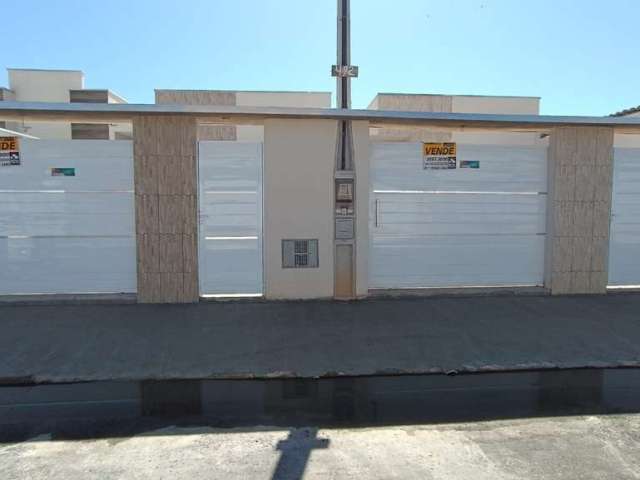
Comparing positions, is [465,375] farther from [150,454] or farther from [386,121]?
[386,121]

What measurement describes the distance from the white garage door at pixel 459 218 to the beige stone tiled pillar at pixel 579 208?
0.24 m

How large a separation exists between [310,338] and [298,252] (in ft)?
6.33

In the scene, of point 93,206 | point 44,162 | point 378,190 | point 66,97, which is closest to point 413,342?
point 378,190

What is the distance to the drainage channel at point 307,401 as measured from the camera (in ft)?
11.9

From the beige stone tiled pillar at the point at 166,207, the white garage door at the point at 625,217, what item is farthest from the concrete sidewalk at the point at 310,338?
the white garage door at the point at 625,217

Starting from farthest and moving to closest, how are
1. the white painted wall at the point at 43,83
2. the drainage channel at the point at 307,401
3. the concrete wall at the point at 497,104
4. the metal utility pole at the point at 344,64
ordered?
the white painted wall at the point at 43,83 → the concrete wall at the point at 497,104 → the metal utility pole at the point at 344,64 → the drainage channel at the point at 307,401

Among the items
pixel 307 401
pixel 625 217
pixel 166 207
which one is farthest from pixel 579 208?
pixel 166 207

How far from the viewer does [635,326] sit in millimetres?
5953

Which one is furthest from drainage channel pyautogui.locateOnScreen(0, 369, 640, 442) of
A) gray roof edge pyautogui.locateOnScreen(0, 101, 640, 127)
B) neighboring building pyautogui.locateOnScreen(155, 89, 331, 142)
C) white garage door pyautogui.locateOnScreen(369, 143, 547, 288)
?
neighboring building pyautogui.locateOnScreen(155, 89, 331, 142)

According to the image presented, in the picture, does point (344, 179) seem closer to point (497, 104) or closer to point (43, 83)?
point (497, 104)

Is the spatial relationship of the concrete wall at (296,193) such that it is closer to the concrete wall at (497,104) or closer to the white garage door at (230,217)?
the white garage door at (230,217)

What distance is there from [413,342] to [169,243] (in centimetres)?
387

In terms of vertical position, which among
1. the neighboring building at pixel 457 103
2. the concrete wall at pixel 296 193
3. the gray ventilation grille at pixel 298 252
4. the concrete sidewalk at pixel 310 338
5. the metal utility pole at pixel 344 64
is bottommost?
the concrete sidewalk at pixel 310 338

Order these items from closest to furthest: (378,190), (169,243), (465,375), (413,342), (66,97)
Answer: (465,375) → (413,342) → (169,243) → (378,190) → (66,97)
